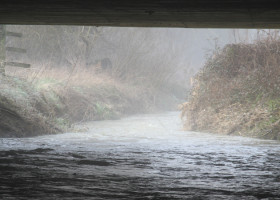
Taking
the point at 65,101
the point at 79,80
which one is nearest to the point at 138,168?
the point at 65,101

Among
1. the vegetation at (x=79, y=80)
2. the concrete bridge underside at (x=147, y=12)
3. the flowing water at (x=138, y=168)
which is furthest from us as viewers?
the vegetation at (x=79, y=80)

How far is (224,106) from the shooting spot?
1752 centimetres

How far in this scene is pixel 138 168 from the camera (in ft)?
30.3

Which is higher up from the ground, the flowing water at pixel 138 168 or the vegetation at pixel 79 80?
the vegetation at pixel 79 80

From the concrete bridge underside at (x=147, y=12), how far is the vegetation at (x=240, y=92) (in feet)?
14.5

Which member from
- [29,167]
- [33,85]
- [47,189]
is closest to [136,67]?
[33,85]

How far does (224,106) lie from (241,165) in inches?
309

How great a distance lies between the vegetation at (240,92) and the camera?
15.5m

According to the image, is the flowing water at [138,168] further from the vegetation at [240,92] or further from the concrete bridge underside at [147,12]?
the concrete bridge underside at [147,12]

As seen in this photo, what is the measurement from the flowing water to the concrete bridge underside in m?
2.82

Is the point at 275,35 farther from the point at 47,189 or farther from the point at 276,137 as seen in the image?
the point at 47,189

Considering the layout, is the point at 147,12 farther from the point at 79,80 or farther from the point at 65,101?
the point at 79,80

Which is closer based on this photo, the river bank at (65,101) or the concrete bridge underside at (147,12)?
the concrete bridge underside at (147,12)

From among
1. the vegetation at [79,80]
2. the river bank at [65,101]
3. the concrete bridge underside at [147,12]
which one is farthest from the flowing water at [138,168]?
the concrete bridge underside at [147,12]
